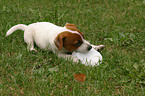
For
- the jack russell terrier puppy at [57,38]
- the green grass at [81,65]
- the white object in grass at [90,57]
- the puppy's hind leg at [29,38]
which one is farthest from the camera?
the puppy's hind leg at [29,38]

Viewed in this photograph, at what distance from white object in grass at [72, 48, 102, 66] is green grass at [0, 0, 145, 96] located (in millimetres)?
104

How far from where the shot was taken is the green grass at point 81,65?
9.32 feet

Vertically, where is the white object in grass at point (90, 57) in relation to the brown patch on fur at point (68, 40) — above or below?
below

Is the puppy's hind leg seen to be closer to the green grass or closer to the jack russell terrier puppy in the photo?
the jack russell terrier puppy

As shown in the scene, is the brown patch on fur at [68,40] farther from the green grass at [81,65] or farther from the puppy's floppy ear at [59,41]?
the green grass at [81,65]

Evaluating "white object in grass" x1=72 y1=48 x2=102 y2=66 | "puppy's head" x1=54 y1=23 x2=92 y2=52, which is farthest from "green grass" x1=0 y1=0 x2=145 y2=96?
"puppy's head" x1=54 y1=23 x2=92 y2=52

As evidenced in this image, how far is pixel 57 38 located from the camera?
344 centimetres

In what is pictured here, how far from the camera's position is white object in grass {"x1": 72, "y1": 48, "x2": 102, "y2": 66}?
10.8ft

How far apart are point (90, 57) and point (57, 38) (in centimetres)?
66

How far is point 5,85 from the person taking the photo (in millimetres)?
2943

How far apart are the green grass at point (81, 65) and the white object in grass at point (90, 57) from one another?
0.10 meters

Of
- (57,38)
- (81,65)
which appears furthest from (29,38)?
(81,65)

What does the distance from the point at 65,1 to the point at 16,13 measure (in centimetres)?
161

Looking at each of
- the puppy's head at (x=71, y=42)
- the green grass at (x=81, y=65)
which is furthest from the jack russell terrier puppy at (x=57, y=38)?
the green grass at (x=81, y=65)
